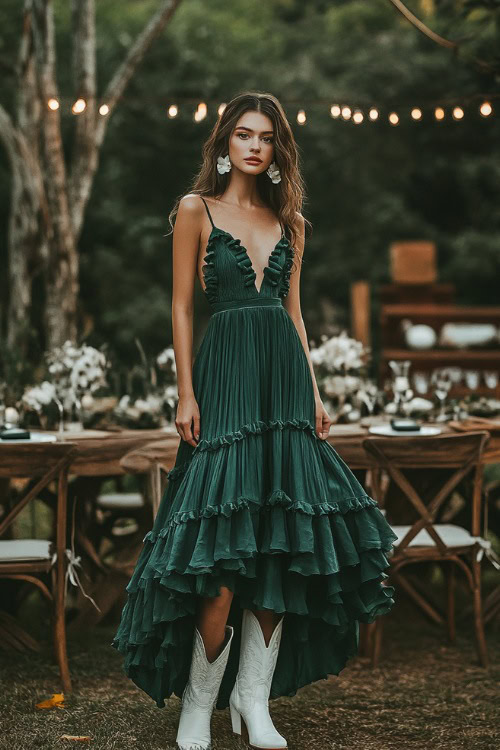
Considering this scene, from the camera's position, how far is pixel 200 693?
289cm

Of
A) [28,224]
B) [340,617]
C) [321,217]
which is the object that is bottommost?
[340,617]

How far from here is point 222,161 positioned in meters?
3.06

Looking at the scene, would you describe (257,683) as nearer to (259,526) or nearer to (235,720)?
(235,720)

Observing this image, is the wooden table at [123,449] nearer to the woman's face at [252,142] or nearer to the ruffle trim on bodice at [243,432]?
the ruffle trim on bodice at [243,432]

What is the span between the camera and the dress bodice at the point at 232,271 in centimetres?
297

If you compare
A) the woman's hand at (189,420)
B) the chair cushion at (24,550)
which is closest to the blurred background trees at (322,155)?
the chair cushion at (24,550)

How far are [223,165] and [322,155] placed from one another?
1323 cm

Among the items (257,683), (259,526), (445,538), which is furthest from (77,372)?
(257,683)

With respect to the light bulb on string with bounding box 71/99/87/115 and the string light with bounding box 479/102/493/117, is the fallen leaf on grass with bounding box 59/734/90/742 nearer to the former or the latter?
the light bulb on string with bounding box 71/99/87/115

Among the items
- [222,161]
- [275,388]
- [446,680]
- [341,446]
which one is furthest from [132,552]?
[222,161]

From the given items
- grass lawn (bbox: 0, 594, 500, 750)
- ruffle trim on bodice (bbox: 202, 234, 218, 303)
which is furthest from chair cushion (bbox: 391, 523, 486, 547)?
ruffle trim on bodice (bbox: 202, 234, 218, 303)

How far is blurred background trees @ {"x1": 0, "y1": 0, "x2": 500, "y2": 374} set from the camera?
15.2 m

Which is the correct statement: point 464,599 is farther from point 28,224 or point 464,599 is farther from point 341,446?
point 28,224

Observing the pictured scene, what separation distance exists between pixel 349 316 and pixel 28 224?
9056 millimetres
